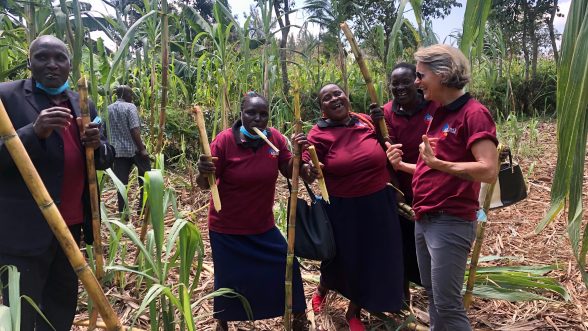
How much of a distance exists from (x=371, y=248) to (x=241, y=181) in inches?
28.8

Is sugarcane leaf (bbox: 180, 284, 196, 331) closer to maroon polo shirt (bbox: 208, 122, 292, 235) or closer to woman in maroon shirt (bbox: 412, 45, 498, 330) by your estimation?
maroon polo shirt (bbox: 208, 122, 292, 235)

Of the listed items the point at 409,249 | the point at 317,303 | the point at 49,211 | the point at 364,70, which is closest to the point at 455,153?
the point at 364,70

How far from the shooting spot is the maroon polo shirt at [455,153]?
1.58 meters

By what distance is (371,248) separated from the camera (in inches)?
86.1

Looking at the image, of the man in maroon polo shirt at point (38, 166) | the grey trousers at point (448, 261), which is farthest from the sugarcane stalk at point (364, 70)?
the man in maroon polo shirt at point (38, 166)

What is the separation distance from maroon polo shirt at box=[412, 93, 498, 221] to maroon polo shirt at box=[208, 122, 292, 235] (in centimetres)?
72

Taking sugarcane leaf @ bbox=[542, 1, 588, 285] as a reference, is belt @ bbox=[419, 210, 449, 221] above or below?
below

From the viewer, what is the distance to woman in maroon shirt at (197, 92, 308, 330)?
2.05 metres

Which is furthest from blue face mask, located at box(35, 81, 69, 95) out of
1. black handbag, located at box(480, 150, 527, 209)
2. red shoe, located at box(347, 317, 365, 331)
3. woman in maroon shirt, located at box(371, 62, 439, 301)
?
black handbag, located at box(480, 150, 527, 209)

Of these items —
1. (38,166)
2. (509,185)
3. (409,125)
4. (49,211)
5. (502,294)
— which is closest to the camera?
(49,211)

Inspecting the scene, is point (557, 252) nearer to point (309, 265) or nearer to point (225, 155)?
point (309, 265)

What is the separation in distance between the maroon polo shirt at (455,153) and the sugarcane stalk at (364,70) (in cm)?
31

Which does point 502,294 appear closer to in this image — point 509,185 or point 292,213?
point 509,185

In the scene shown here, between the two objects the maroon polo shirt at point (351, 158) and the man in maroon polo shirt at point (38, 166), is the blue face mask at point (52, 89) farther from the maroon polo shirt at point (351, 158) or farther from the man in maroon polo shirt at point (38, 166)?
the maroon polo shirt at point (351, 158)
